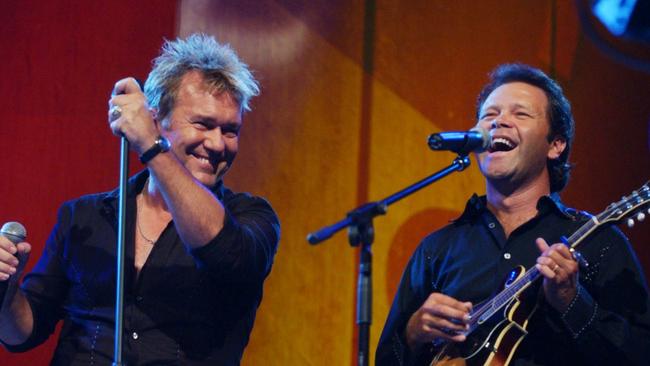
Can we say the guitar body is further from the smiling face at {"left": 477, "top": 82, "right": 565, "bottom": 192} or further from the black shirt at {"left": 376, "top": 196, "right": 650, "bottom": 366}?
the smiling face at {"left": 477, "top": 82, "right": 565, "bottom": 192}

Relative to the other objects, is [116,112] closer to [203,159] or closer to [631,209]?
[203,159]

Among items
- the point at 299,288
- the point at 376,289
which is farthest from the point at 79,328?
the point at 376,289

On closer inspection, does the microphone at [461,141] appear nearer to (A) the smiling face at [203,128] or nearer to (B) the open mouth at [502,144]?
(B) the open mouth at [502,144]

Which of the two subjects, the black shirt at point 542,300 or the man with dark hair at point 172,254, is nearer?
the man with dark hair at point 172,254

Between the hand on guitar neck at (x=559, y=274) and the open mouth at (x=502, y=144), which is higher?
the open mouth at (x=502, y=144)

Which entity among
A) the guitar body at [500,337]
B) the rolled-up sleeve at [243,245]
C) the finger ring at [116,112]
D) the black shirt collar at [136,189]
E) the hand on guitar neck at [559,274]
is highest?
the black shirt collar at [136,189]

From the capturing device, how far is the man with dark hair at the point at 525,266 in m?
2.72

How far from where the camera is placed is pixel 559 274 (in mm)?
2611

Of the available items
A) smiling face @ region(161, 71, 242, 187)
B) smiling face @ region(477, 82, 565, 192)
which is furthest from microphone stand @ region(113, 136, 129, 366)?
smiling face @ region(477, 82, 565, 192)

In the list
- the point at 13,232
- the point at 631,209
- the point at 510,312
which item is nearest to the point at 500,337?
the point at 510,312

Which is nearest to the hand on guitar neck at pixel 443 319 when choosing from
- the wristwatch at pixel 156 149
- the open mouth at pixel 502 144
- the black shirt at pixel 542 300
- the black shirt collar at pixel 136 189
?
the black shirt at pixel 542 300

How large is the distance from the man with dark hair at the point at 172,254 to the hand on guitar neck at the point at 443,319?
57cm

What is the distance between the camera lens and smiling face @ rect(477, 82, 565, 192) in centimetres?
313

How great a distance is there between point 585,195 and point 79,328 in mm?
2523
